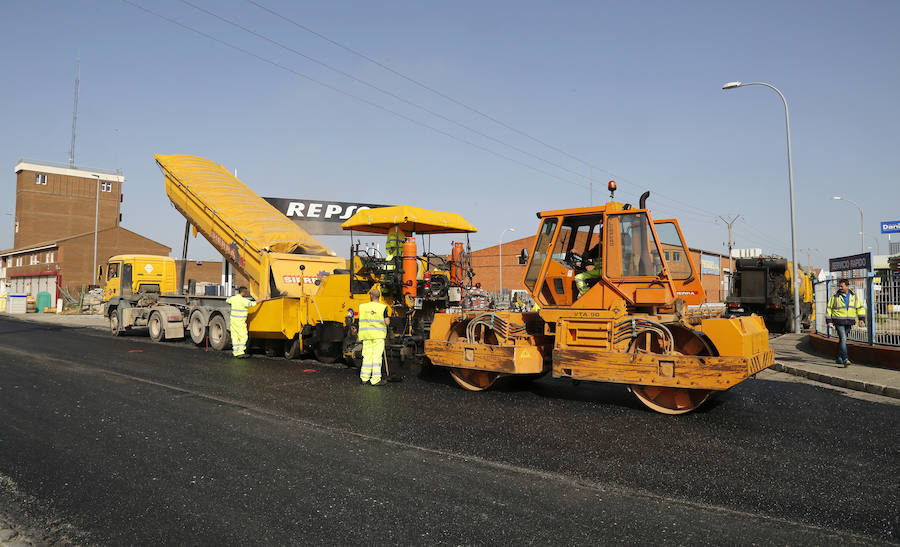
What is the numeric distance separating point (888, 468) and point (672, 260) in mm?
3086

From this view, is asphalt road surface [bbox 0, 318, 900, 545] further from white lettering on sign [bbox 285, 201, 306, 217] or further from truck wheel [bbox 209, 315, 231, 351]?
white lettering on sign [bbox 285, 201, 306, 217]

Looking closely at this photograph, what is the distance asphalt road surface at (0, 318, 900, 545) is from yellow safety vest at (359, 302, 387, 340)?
2.86ft

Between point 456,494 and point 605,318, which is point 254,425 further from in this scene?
point 605,318

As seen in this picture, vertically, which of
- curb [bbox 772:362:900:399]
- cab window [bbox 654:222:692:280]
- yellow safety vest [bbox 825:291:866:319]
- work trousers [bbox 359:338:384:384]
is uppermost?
cab window [bbox 654:222:692:280]

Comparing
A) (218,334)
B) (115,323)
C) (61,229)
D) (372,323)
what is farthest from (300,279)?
(61,229)

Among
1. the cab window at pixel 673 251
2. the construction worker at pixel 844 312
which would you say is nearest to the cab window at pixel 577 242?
the cab window at pixel 673 251

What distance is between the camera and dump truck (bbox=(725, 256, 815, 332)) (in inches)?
762

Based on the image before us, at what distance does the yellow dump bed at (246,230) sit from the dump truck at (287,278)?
0.9 inches

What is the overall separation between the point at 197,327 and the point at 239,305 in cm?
314

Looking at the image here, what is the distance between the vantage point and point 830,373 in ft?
30.5

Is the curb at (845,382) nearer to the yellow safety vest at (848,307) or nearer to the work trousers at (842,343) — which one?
the work trousers at (842,343)

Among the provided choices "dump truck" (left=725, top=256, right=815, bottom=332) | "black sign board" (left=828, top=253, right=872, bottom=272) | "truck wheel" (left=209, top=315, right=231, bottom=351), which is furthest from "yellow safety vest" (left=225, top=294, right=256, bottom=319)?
"dump truck" (left=725, top=256, right=815, bottom=332)

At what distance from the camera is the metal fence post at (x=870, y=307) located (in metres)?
10.5

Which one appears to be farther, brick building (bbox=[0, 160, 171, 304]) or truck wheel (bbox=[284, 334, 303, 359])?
brick building (bbox=[0, 160, 171, 304])
